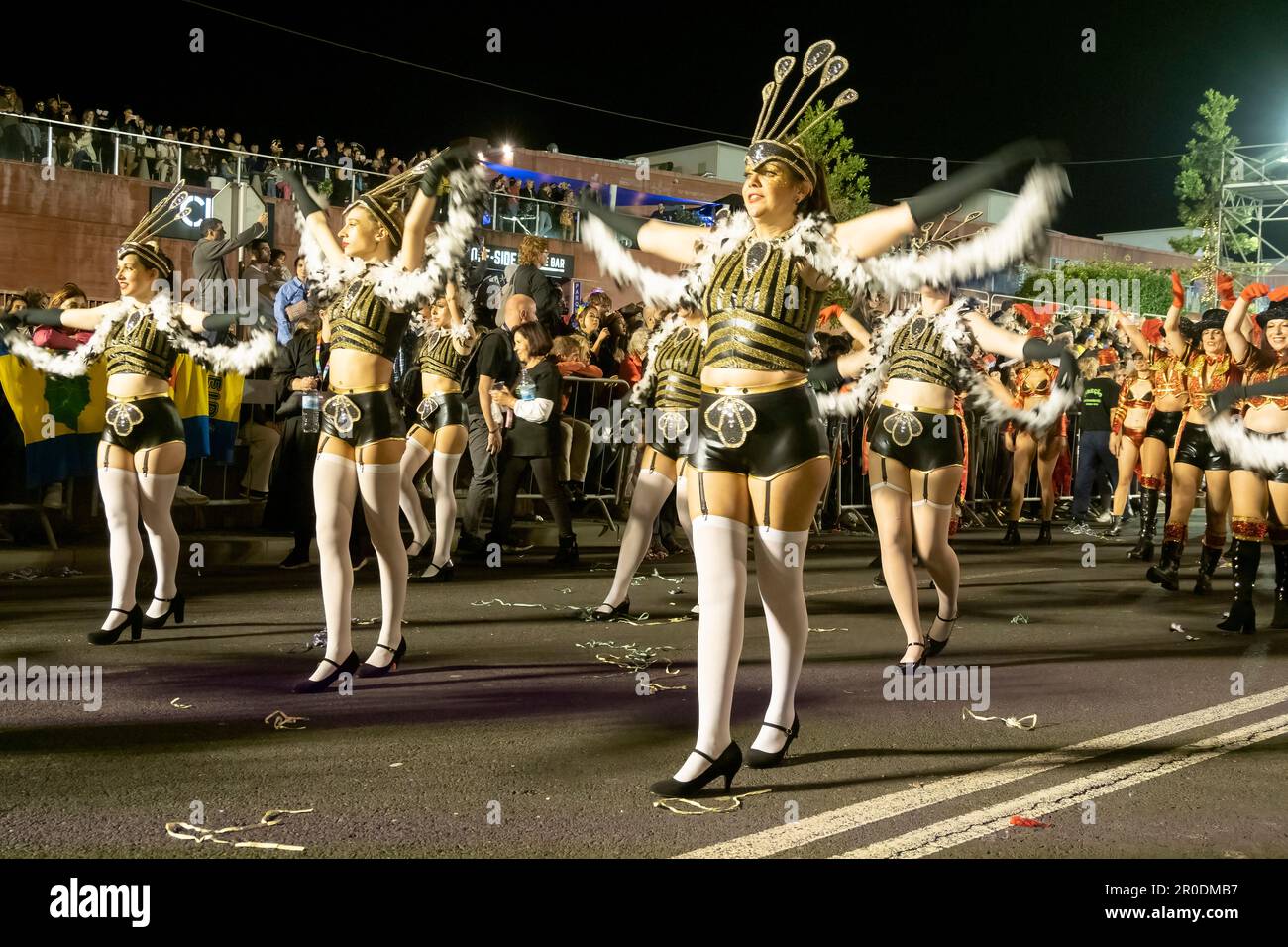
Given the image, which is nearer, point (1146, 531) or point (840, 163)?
point (1146, 531)

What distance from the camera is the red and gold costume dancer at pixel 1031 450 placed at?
1536 cm

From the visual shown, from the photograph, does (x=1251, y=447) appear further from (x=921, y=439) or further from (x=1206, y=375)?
(x=921, y=439)

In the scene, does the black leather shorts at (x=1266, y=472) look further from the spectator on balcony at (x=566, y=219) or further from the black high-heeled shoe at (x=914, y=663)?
the spectator on balcony at (x=566, y=219)

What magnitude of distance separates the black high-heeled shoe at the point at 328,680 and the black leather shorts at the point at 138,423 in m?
1.90

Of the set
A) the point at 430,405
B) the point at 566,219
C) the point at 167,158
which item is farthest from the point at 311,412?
the point at 566,219

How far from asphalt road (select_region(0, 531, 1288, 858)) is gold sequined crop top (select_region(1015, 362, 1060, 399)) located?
24.7 ft

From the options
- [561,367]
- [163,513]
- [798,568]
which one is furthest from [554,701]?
[561,367]

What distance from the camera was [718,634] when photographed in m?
4.66

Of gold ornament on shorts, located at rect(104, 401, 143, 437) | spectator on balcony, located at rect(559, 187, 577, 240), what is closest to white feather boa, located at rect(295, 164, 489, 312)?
gold ornament on shorts, located at rect(104, 401, 143, 437)

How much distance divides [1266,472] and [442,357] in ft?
19.3

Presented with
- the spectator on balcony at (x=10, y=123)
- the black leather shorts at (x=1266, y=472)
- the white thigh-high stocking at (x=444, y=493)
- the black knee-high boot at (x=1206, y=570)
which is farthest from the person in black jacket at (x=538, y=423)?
the spectator on balcony at (x=10, y=123)
